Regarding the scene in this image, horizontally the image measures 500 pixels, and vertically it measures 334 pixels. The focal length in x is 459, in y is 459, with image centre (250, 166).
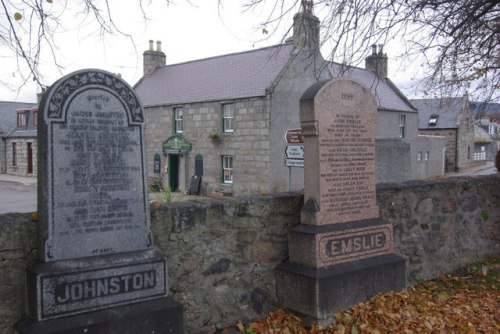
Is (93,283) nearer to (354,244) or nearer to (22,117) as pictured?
(354,244)

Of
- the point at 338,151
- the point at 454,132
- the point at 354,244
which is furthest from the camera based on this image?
the point at 454,132

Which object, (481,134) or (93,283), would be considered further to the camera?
(481,134)

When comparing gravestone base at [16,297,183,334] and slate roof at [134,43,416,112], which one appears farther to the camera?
slate roof at [134,43,416,112]

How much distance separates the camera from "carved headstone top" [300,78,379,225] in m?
5.16

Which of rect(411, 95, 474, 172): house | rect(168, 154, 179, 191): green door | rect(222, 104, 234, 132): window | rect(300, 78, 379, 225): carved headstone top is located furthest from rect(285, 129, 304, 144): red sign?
rect(411, 95, 474, 172): house

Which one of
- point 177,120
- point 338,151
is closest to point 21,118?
point 177,120

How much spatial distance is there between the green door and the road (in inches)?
286

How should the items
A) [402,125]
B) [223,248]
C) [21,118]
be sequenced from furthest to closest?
[21,118], [402,125], [223,248]

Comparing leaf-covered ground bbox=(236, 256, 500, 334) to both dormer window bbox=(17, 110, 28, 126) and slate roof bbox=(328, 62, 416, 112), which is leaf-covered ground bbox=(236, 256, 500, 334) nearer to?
slate roof bbox=(328, 62, 416, 112)

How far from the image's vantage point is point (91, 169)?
3.71 metres

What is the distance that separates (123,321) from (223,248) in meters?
1.55

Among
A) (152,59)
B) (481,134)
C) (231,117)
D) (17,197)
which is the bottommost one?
(17,197)

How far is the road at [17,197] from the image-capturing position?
1853cm

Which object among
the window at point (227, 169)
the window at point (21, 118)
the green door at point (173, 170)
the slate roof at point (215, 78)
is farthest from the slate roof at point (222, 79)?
the window at point (21, 118)
